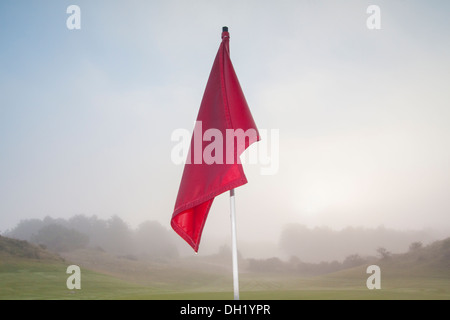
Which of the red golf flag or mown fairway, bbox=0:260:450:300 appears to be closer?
the red golf flag

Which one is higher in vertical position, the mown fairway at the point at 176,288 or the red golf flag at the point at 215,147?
the red golf flag at the point at 215,147

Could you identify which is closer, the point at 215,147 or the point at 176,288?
the point at 215,147

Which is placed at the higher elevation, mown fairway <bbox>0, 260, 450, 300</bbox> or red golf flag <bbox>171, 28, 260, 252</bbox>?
red golf flag <bbox>171, 28, 260, 252</bbox>

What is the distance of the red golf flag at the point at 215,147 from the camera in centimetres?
337

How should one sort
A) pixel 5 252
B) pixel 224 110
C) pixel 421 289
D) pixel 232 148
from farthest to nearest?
1. pixel 5 252
2. pixel 421 289
3. pixel 224 110
4. pixel 232 148

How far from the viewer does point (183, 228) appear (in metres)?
3.97

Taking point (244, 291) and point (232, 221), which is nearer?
point (232, 221)

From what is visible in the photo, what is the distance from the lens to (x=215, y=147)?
3494 mm

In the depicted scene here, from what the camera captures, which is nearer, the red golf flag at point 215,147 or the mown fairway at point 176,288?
the red golf flag at point 215,147

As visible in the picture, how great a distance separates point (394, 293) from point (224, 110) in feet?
23.3

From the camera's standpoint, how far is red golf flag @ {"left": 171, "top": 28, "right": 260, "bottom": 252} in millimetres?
3373

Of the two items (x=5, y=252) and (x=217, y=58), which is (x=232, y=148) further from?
(x=5, y=252)
